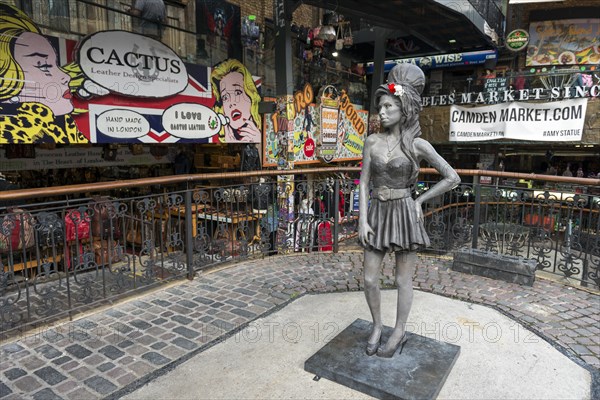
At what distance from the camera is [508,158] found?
1527 centimetres

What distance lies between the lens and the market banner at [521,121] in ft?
37.3

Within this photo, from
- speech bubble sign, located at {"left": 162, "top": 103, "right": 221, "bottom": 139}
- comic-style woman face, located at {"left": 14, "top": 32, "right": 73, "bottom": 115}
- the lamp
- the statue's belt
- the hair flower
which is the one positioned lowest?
the statue's belt

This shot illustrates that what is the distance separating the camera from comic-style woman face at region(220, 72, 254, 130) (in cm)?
846

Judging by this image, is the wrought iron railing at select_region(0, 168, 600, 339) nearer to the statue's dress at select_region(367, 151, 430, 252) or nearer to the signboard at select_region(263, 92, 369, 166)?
the signboard at select_region(263, 92, 369, 166)

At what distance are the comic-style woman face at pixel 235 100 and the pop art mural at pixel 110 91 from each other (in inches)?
0.8

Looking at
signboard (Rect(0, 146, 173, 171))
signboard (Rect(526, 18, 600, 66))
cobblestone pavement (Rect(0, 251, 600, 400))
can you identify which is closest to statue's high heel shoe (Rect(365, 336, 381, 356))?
cobblestone pavement (Rect(0, 251, 600, 400))

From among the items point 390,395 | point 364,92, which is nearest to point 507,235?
point 390,395

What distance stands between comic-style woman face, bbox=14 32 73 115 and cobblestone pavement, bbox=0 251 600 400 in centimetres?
331

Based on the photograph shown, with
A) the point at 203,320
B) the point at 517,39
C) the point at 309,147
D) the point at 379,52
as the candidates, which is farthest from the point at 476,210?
the point at 517,39

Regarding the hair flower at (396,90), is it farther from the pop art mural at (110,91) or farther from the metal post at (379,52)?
the metal post at (379,52)

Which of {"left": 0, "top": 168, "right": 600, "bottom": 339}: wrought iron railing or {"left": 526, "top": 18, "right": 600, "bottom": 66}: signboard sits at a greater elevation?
{"left": 526, "top": 18, "right": 600, "bottom": 66}: signboard

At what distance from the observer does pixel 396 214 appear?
3.07 metres

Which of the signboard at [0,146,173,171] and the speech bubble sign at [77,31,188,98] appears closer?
the speech bubble sign at [77,31,188,98]

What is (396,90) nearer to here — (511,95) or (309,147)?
(309,147)
